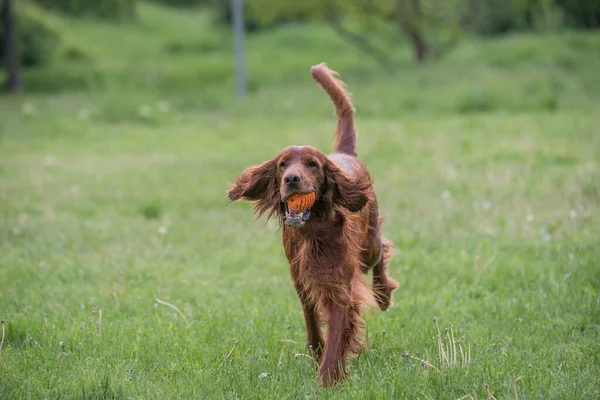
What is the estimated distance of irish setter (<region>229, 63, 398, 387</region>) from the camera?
12.6ft

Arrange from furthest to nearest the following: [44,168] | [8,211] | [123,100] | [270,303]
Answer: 1. [123,100]
2. [44,168]
3. [8,211]
4. [270,303]

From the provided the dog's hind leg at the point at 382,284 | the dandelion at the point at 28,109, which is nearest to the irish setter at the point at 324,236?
the dog's hind leg at the point at 382,284

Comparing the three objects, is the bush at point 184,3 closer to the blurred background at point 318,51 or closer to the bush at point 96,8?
the bush at point 96,8

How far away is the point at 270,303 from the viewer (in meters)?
5.32

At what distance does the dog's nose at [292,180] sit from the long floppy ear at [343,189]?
1.03 ft

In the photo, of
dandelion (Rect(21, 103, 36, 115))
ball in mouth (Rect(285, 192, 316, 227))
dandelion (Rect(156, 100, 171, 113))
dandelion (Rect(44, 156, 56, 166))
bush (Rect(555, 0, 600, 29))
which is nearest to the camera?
ball in mouth (Rect(285, 192, 316, 227))

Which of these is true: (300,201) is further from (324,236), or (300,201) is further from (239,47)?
(239,47)

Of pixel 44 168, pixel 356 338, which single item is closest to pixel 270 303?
pixel 356 338

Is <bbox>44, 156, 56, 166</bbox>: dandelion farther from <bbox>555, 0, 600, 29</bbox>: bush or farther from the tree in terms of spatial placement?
<bbox>555, 0, 600, 29</bbox>: bush

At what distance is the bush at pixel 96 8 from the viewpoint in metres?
32.5

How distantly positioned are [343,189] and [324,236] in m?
0.26

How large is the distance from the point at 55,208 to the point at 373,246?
16.3 feet

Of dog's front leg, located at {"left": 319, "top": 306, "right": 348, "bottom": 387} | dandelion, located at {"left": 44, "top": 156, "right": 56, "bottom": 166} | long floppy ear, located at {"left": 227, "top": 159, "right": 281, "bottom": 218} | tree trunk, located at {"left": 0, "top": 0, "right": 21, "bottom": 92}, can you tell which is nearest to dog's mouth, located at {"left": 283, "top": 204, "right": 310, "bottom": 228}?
long floppy ear, located at {"left": 227, "top": 159, "right": 281, "bottom": 218}

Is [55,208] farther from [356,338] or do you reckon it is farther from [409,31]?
[409,31]
